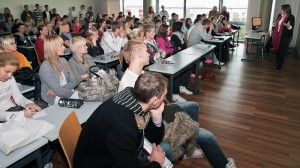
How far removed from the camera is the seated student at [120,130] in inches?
54.4

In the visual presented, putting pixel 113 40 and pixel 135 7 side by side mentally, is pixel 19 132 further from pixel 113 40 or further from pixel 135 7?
pixel 135 7

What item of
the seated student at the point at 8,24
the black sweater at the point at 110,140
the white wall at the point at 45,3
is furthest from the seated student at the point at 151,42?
the white wall at the point at 45,3

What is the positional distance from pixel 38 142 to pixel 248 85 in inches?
188

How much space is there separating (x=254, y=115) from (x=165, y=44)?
2.63 metres

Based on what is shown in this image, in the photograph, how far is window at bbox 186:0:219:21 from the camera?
1190cm

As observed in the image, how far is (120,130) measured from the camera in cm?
137

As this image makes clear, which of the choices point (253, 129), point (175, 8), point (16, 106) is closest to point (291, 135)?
point (253, 129)

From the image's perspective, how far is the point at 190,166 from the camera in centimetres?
278

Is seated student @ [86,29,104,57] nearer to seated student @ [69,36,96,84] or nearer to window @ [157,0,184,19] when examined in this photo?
seated student @ [69,36,96,84]

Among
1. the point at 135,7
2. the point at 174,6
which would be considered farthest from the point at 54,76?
the point at 135,7

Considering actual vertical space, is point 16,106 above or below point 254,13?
below

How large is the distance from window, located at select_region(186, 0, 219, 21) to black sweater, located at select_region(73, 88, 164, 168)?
11508 millimetres

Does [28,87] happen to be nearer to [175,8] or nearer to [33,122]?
[33,122]

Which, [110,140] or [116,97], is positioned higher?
[116,97]
